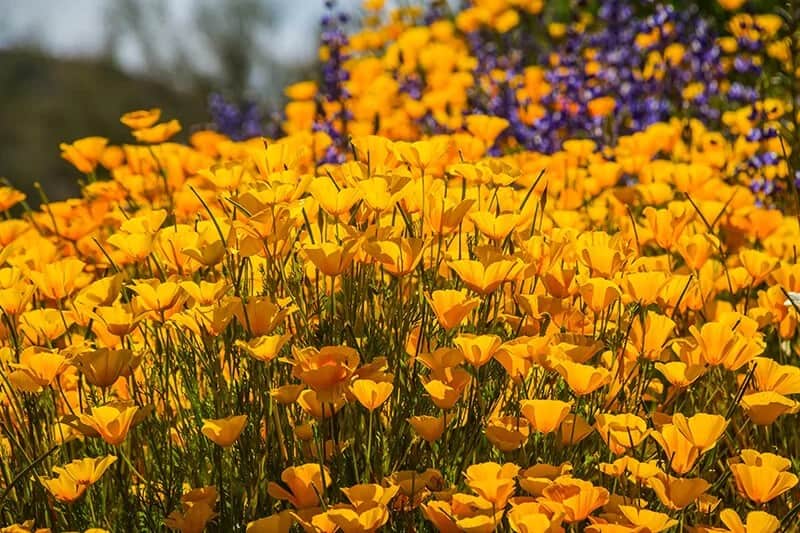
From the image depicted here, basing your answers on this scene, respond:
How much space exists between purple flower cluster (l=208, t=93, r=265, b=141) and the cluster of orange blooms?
166 inches

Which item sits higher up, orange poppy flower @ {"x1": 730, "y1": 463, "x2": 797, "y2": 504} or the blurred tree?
orange poppy flower @ {"x1": 730, "y1": 463, "x2": 797, "y2": 504}

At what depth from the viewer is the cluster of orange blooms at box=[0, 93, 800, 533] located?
1.75 metres

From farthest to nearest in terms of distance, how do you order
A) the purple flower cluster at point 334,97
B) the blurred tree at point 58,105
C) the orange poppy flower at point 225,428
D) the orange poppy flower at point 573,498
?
the blurred tree at point 58,105, the purple flower cluster at point 334,97, the orange poppy flower at point 225,428, the orange poppy flower at point 573,498

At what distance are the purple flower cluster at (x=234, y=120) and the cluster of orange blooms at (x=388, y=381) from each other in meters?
4.22

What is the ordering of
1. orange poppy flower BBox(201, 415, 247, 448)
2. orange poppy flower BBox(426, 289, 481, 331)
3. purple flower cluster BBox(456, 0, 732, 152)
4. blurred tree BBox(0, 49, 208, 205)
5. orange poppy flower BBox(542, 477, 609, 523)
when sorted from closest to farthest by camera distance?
orange poppy flower BBox(542, 477, 609, 523)
orange poppy flower BBox(201, 415, 247, 448)
orange poppy flower BBox(426, 289, 481, 331)
purple flower cluster BBox(456, 0, 732, 152)
blurred tree BBox(0, 49, 208, 205)

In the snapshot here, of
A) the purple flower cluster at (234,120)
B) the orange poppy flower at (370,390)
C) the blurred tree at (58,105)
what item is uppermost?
the orange poppy flower at (370,390)

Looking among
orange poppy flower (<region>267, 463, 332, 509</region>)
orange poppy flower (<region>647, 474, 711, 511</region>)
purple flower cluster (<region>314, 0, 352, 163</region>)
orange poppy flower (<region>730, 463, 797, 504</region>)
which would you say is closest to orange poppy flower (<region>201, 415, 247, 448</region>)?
orange poppy flower (<region>267, 463, 332, 509</region>)

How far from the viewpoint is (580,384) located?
5.88 ft

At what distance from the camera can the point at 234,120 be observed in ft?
22.4

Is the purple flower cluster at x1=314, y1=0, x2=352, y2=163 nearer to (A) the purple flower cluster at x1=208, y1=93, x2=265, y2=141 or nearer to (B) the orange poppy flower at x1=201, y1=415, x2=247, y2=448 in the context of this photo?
(A) the purple flower cluster at x1=208, y1=93, x2=265, y2=141

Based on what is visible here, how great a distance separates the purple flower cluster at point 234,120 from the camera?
6.78 meters

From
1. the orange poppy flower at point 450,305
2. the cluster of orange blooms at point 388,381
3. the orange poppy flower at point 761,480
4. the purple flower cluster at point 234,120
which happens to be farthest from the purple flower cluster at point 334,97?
the orange poppy flower at point 761,480

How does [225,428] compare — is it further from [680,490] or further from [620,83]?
[620,83]

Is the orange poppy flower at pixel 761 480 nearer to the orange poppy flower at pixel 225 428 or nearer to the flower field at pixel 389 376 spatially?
the flower field at pixel 389 376
